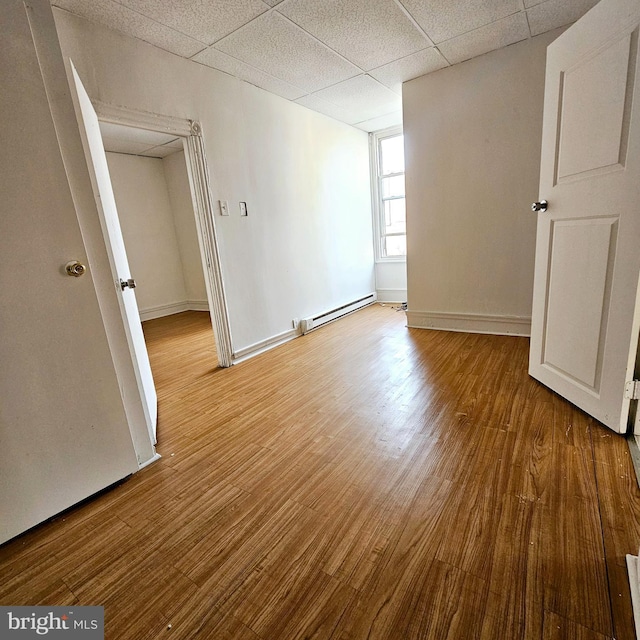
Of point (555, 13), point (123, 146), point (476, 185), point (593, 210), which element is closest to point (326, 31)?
point (555, 13)

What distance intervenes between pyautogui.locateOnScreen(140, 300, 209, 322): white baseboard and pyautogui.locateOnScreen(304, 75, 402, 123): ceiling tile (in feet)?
11.0

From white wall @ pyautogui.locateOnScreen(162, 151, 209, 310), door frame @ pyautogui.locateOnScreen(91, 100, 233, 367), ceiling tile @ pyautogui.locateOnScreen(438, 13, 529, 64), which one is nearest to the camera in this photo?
door frame @ pyautogui.locateOnScreen(91, 100, 233, 367)

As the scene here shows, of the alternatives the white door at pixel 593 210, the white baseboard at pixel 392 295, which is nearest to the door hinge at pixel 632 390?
the white door at pixel 593 210

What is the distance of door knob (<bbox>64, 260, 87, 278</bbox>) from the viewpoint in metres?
1.24

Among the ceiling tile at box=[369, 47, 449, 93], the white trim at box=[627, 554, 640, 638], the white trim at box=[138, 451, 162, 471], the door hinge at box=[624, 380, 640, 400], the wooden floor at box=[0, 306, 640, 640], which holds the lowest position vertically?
the wooden floor at box=[0, 306, 640, 640]

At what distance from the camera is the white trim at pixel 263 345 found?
2895 mm

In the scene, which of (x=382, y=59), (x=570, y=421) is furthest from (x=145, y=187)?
(x=570, y=421)

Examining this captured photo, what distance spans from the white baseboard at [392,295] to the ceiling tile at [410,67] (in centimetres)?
248

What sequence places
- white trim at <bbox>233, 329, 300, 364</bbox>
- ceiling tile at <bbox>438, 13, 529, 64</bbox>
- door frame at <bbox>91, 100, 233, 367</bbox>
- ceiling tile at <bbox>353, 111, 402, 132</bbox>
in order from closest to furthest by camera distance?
door frame at <bbox>91, 100, 233, 367</bbox> < ceiling tile at <bbox>438, 13, 529, 64</bbox> < white trim at <bbox>233, 329, 300, 364</bbox> < ceiling tile at <bbox>353, 111, 402, 132</bbox>

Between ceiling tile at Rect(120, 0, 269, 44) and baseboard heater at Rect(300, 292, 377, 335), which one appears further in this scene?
baseboard heater at Rect(300, 292, 377, 335)

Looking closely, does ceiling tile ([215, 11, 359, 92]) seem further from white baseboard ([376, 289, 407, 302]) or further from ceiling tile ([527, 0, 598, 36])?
white baseboard ([376, 289, 407, 302])

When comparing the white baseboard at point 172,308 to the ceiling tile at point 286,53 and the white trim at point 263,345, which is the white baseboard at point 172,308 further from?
the ceiling tile at point 286,53

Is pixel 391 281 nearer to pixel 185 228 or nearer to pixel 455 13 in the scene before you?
pixel 455 13

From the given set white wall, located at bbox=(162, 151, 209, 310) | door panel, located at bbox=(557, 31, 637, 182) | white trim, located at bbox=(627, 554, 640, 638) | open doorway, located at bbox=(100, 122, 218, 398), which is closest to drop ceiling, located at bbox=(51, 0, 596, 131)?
door panel, located at bbox=(557, 31, 637, 182)
